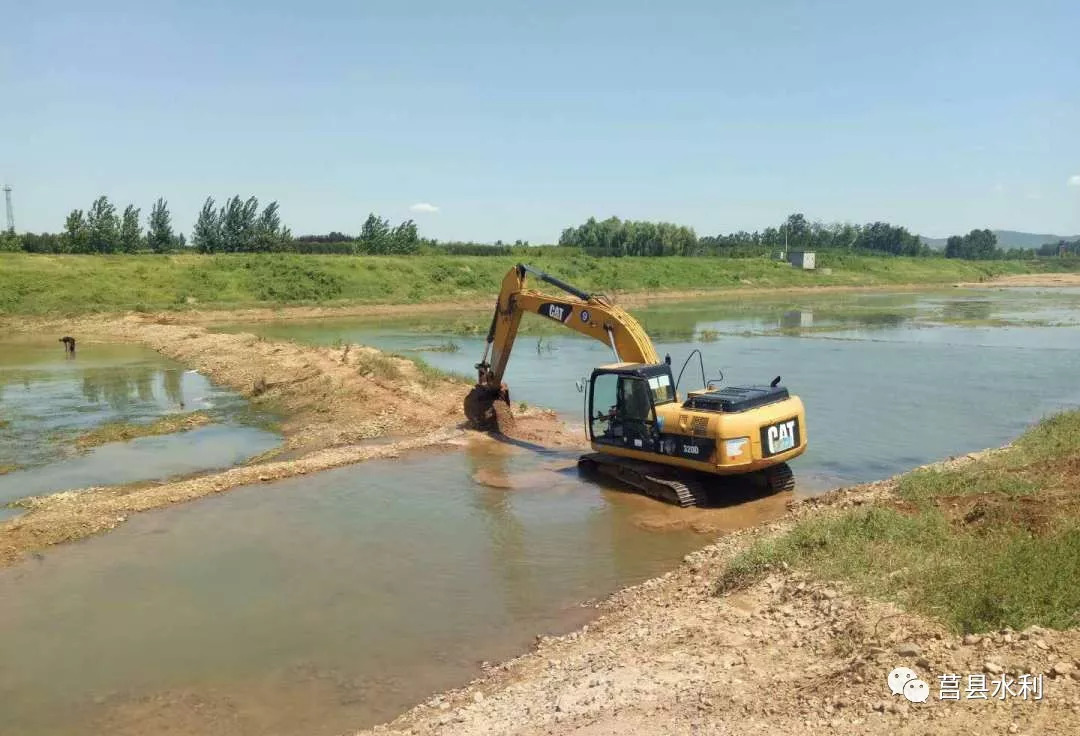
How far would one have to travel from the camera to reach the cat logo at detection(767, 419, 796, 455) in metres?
12.7

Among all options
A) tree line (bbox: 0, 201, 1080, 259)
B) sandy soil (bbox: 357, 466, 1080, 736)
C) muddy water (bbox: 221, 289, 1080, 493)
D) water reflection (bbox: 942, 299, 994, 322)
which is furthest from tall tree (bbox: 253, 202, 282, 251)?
sandy soil (bbox: 357, 466, 1080, 736)

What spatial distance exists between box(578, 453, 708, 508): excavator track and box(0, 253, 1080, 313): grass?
104 feet

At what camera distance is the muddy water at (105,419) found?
16438mm

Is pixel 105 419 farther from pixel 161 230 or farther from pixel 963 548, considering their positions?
pixel 161 230

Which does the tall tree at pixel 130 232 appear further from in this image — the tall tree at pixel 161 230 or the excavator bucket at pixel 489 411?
the excavator bucket at pixel 489 411

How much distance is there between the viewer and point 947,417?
20391 millimetres

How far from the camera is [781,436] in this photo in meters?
12.9

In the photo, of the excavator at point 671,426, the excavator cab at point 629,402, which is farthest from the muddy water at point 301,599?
the excavator cab at point 629,402

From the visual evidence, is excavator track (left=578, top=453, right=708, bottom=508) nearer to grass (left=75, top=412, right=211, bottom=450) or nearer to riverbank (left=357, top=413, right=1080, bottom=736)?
riverbank (left=357, top=413, right=1080, bottom=736)

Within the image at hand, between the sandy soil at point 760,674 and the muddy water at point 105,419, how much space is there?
11.2 metres

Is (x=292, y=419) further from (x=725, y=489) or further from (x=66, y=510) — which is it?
Answer: (x=725, y=489)

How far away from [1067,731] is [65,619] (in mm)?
9650

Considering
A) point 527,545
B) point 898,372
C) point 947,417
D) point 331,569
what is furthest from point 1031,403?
point 331,569

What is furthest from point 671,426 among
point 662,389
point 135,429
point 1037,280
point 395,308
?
point 1037,280
